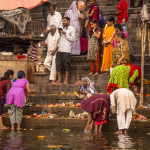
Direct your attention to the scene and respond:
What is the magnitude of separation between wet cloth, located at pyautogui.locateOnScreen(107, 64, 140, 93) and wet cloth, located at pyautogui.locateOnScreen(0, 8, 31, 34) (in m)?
4.95

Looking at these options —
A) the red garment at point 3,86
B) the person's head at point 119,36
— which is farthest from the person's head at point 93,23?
the red garment at point 3,86

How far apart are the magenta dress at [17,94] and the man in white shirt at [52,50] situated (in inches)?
102

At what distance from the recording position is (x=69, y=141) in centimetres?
1051

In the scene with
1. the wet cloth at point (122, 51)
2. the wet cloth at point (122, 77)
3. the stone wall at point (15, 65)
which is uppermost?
the wet cloth at point (122, 51)

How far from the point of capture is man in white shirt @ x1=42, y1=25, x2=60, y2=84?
16.0m

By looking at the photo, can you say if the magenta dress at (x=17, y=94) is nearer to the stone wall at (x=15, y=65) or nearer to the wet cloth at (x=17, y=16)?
the stone wall at (x=15, y=65)

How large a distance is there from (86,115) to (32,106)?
1.77m

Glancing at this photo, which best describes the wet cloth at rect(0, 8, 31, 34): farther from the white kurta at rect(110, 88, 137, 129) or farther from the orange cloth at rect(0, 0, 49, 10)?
the white kurta at rect(110, 88, 137, 129)

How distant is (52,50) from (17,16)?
6.69ft

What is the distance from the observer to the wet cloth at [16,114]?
42.9 feet

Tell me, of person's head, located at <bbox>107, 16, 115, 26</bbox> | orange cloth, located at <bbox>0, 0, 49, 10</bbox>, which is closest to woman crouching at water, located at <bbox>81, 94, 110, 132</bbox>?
person's head, located at <bbox>107, 16, 115, 26</bbox>

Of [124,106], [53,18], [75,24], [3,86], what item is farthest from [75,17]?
[124,106]

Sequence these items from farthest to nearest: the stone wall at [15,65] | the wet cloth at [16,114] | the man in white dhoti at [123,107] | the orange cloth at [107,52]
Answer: the stone wall at [15,65]
the orange cloth at [107,52]
the wet cloth at [16,114]
the man in white dhoti at [123,107]

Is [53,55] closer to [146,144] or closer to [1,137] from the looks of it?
[1,137]
